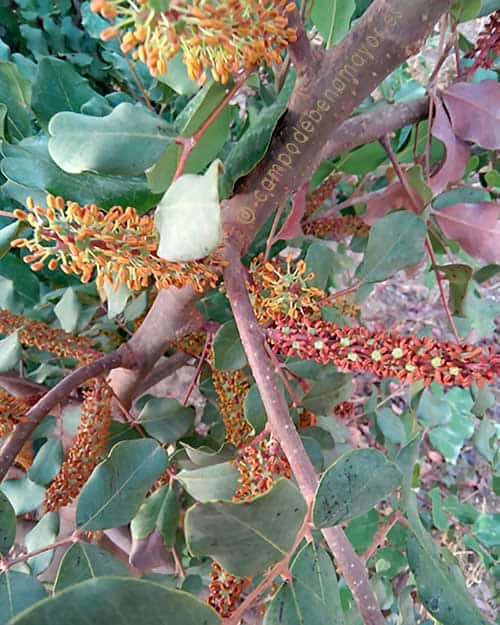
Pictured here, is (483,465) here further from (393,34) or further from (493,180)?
(393,34)

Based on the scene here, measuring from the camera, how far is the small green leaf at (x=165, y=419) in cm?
71

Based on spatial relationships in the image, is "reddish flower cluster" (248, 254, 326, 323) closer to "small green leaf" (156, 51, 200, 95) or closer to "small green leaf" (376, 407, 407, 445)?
"small green leaf" (156, 51, 200, 95)

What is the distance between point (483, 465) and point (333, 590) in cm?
169

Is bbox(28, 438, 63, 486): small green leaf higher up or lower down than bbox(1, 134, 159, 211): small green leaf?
lower down

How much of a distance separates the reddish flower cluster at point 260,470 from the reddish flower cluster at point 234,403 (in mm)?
169

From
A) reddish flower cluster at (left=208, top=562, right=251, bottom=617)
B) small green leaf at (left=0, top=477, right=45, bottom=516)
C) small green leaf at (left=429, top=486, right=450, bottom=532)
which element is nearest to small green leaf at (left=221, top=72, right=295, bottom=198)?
reddish flower cluster at (left=208, top=562, right=251, bottom=617)

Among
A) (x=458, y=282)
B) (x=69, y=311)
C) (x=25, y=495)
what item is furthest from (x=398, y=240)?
(x=25, y=495)

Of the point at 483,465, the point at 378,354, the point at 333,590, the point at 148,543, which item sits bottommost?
the point at 483,465

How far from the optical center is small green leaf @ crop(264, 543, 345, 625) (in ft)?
1.14

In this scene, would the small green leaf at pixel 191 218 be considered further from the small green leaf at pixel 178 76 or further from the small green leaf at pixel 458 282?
the small green leaf at pixel 458 282

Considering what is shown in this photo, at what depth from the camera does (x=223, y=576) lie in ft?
1.49

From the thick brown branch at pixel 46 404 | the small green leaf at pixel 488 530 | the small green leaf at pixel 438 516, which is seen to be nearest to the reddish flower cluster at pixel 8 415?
the thick brown branch at pixel 46 404

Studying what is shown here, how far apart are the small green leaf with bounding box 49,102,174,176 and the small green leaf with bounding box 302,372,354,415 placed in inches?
12.7

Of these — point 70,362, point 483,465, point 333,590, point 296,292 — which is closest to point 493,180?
point 296,292
